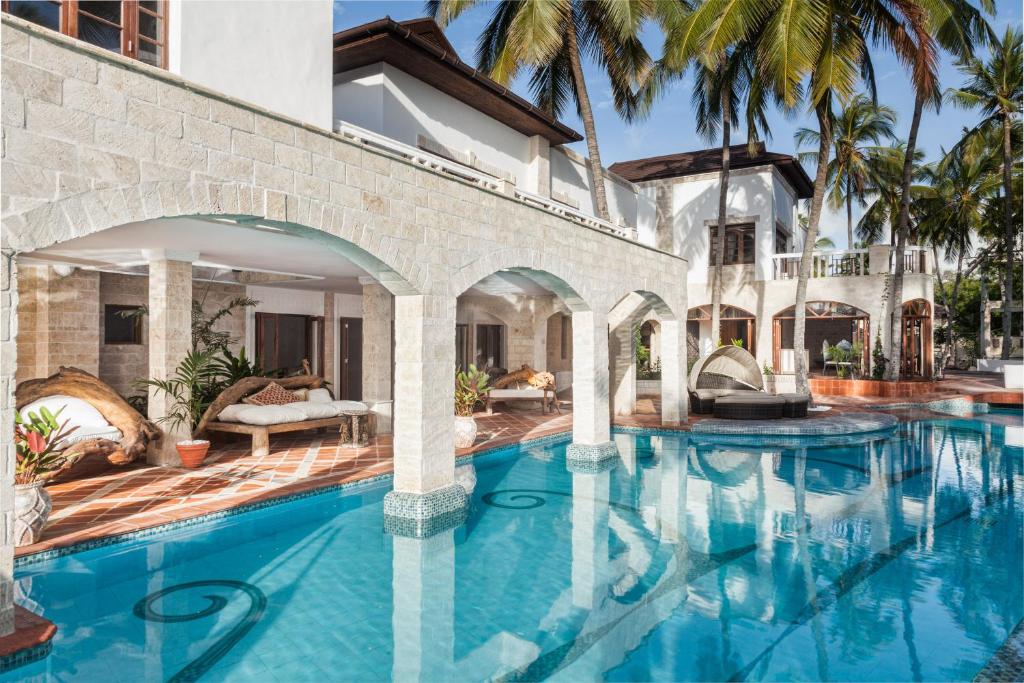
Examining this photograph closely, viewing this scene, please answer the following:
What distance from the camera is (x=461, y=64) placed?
11.6m

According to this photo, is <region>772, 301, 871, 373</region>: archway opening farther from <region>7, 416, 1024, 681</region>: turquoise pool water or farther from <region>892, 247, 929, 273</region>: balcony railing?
<region>7, 416, 1024, 681</region>: turquoise pool water

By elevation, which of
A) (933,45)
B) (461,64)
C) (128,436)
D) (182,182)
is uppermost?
(933,45)

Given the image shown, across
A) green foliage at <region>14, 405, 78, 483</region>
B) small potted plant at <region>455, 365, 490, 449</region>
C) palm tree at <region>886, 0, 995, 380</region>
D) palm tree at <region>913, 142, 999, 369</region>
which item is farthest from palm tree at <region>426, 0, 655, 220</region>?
palm tree at <region>913, 142, 999, 369</region>

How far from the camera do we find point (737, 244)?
972 inches

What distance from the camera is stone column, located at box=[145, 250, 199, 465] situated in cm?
903

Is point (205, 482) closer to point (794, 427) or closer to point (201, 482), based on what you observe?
point (201, 482)

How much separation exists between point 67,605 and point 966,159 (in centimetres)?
3164

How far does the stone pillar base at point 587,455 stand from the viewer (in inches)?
425

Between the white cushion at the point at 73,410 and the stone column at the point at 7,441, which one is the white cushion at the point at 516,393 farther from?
the stone column at the point at 7,441

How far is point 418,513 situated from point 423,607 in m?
1.78

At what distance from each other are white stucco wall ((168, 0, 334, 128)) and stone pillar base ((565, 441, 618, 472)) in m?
6.54

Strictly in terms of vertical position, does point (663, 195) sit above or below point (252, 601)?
above

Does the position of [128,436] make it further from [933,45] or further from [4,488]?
[933,45]

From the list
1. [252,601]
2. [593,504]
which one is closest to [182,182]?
[252,601]
